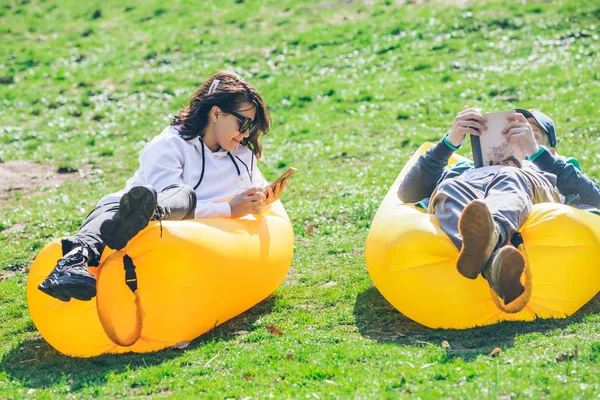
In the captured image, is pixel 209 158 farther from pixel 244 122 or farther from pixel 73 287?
pixel 73 287

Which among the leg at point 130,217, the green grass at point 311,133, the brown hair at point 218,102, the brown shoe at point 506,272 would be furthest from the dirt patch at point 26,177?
the brown shoe at point 506,272

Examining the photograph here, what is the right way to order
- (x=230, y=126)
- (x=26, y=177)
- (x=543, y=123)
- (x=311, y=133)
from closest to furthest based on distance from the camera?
1. (x=230, y=126)
2. (x=543, y=123)
3. (x=26, y=177)
4. (x=311, y=133)

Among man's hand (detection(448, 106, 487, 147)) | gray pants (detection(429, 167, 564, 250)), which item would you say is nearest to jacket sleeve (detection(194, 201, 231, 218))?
gray pants (detection(429, 167, 564, 250))

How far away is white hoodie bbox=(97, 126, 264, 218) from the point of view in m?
5.52

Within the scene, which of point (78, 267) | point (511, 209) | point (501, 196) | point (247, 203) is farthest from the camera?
point (247, 203)

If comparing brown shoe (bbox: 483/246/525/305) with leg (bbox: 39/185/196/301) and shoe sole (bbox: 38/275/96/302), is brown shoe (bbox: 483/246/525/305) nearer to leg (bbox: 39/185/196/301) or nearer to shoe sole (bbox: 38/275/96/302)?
leg (bbox: 39/185/196/301)

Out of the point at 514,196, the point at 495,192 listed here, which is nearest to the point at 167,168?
the point at 495,192

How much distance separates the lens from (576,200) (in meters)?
5.60

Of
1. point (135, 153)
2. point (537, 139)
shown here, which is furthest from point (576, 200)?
point (135, 153)

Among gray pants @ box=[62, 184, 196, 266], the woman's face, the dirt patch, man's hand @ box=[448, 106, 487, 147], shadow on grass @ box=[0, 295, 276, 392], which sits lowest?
the dirt patch

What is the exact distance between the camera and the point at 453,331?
4.89 metres

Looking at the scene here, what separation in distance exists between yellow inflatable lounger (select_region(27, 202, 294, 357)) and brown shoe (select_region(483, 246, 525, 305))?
1732 mm

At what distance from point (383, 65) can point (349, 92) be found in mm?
1297

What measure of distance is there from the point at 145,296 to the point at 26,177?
6.15m
